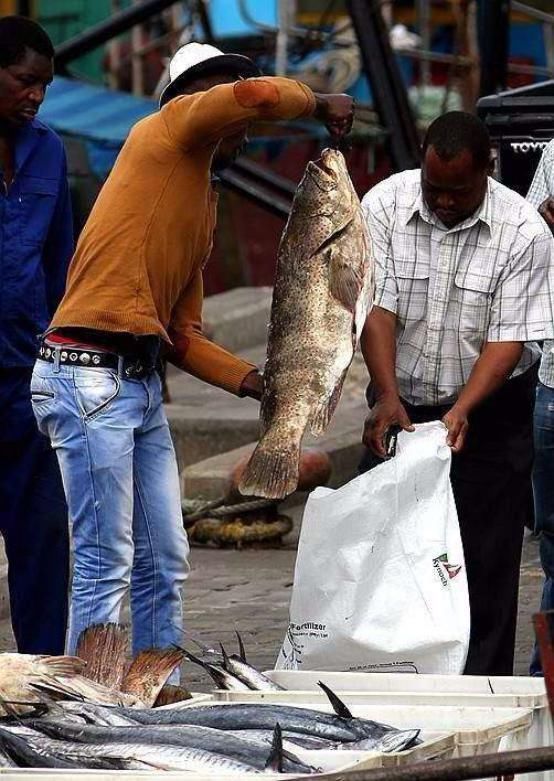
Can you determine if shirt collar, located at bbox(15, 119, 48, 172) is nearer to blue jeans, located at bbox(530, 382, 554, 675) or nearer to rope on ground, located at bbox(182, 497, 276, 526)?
blue jeans, located at bbox(530, 382, 554, 675)

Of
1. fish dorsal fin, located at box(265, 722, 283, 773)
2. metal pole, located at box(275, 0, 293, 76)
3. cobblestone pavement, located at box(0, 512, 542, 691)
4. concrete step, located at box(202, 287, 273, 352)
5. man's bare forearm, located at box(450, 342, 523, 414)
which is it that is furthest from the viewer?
metal pole, located at box(275, 0, 293, 76)

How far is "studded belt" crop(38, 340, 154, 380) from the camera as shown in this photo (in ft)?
18.3

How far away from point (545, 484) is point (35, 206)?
1866mm

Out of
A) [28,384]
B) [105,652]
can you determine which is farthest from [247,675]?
[28,384]

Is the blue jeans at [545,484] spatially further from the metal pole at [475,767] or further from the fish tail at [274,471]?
the metal pole at [475,767]

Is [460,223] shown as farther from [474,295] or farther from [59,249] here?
[59,249]

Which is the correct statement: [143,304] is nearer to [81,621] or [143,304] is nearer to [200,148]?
[200,148]

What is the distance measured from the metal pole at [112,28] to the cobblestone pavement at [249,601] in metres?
5.09

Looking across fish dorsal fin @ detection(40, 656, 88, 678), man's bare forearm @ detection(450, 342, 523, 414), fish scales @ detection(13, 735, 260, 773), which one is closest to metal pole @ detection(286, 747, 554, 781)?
fish scales @ detection(13, 735, 260, 773)

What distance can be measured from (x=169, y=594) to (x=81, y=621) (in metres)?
0.33

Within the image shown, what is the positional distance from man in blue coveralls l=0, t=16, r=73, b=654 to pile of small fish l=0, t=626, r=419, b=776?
A: 3.34 ft

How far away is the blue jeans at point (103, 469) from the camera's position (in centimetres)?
555

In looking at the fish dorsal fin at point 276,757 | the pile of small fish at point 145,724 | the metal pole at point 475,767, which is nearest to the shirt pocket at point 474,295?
the pile of small fish at point 145,724

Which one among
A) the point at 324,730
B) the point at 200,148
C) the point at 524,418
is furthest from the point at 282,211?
the point at 324,730
